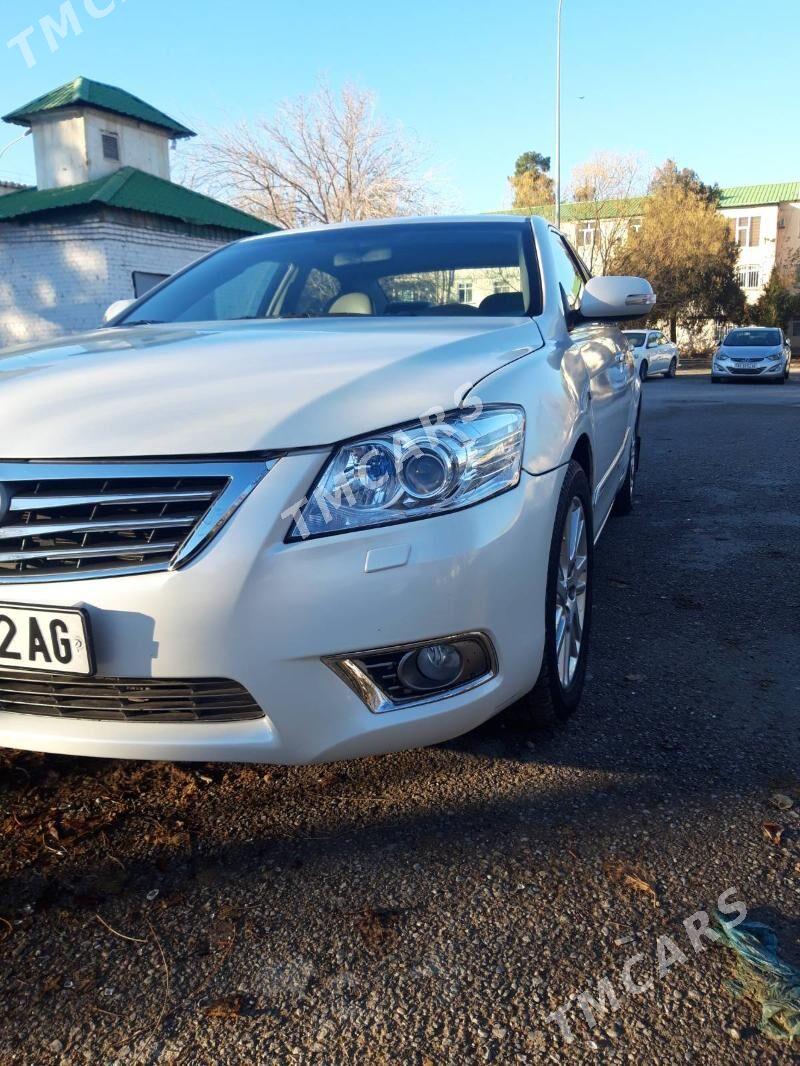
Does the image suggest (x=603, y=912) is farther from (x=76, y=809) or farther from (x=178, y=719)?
(x=76, y=809)

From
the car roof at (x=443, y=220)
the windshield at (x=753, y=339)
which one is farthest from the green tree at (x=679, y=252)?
the car roof at (x=443, y=220)

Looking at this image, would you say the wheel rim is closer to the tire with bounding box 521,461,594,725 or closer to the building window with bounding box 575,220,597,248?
the tire with bounding box 521,461,594,725

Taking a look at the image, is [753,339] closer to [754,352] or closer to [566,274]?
[754,352]

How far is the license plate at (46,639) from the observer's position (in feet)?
5.42

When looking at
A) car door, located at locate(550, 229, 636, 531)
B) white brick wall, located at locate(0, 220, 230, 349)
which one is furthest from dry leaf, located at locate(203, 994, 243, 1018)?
→ white brick wall, located at locate(0, 220, 230, 349)

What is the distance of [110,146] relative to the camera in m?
18.9

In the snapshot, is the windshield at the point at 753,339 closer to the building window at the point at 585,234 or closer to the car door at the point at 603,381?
the building window at the point at 585,234

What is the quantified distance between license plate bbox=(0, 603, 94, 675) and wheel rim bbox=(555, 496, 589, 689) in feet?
4.02

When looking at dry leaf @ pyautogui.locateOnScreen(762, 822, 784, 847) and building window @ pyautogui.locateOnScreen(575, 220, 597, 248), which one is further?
building window @ pyautogui.locateOnScreen(575, 220, 597, 248)

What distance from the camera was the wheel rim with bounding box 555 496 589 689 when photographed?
241 centimetres

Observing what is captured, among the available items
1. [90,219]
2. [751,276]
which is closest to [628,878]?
[90,219]

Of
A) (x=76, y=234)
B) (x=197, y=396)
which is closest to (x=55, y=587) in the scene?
(x=197, y=396)

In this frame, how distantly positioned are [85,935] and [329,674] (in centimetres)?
70

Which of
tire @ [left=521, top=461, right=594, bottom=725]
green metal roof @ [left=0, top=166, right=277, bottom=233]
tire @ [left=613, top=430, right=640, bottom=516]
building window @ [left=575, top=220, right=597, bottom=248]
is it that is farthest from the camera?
building window @ [left=575, top=220, right=597, bottom=248]
